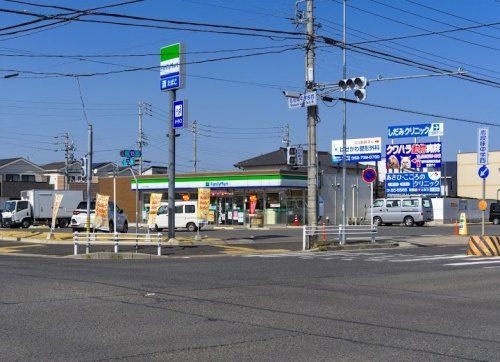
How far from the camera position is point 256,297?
11.6 meters

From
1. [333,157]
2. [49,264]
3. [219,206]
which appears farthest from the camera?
[333,157]

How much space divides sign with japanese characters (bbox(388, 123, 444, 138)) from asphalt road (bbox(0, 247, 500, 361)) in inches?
1760

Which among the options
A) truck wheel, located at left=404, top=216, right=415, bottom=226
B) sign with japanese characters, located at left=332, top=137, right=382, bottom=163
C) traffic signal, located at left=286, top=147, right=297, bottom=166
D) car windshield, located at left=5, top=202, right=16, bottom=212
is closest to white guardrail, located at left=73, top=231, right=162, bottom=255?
traffic signal, located at left=286, top=147, right=297, bottom=166

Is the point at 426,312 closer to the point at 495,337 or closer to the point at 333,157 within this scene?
the point at 495,337

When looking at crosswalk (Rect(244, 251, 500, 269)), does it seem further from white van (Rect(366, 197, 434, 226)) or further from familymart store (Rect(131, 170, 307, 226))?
white van (Rect(366, 197, 434, 226))

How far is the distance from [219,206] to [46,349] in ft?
161

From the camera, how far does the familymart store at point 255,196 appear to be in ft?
173

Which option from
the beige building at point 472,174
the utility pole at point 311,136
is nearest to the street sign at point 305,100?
the utility pole at point 311,136

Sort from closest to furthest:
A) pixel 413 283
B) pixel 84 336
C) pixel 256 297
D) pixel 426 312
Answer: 1. pixel 84 336
2. pixel 426 312
3. pixel 256 297
4. pixel 413 283

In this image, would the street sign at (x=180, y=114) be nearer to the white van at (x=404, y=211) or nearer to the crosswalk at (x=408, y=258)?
the crosswalk at (x=408, y=258)

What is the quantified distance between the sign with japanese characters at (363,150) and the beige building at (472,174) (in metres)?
33.3

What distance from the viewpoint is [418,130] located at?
60.8 meters

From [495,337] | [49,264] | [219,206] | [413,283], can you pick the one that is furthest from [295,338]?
[219,206]

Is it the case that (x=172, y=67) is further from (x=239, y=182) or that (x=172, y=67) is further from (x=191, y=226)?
(x=239, y=182)
